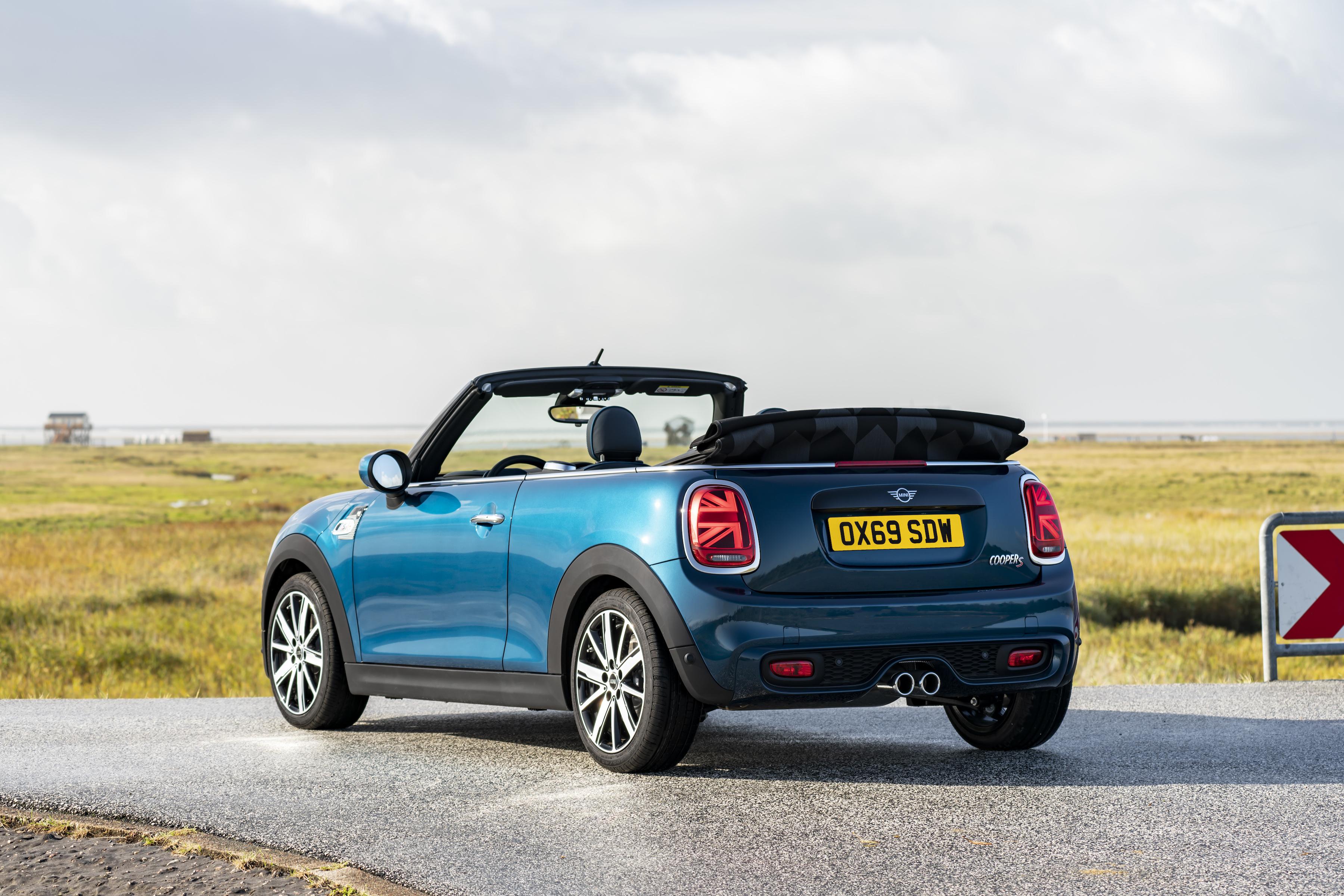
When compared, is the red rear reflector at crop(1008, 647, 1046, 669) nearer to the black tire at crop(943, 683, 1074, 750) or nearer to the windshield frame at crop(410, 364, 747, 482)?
the black tire at crop(943, 683, 1074, 750)

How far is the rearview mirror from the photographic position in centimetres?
742

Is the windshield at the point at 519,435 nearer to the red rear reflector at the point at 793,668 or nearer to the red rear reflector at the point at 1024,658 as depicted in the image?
the red rear reflector at the point at 793,668

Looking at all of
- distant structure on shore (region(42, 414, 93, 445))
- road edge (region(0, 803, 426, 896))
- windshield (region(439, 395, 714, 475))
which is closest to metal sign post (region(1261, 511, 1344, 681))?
windshield (region(439, 395, 714, 475))

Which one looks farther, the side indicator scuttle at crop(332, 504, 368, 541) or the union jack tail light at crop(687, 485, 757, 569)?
the side indicator scuttle at crop(332, 504, 368, 541)

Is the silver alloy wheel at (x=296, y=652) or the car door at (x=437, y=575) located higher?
the car door at (x=437, y=575)

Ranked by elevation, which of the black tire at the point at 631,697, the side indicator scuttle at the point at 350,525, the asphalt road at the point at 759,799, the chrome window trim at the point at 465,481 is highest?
the chrome window trim at the point at 465,481

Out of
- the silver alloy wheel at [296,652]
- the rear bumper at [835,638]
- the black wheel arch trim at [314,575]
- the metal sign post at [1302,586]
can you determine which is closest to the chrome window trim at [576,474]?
the rear bumper at [835,638]

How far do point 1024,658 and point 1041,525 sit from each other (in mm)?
561

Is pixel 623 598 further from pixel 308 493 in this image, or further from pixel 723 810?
pixel 308 493

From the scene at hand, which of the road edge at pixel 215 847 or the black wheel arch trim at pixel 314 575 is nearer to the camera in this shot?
the road edge at pixel 215 847

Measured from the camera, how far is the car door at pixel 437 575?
22.2ft

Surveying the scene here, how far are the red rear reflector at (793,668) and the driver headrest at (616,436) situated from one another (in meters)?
1.52

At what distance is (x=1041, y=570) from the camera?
20.6 feet

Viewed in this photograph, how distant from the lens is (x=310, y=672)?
7953 mm
